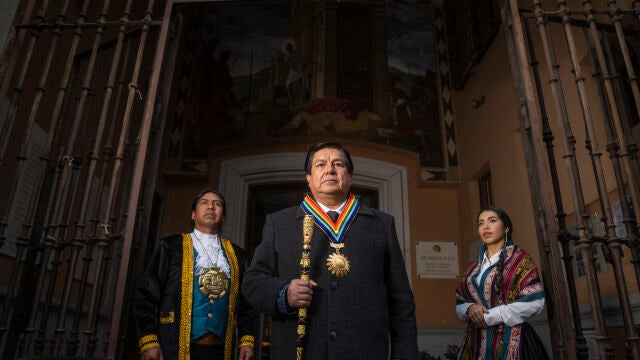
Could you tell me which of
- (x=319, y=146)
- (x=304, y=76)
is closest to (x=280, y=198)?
(x=304, y=76)

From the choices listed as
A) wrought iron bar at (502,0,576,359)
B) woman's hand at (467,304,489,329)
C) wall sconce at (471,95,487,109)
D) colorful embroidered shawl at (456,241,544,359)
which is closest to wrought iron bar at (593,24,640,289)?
wrought iron bar at (502,0,576,359)

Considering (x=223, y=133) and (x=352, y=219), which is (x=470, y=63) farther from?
(x=352, y=219)

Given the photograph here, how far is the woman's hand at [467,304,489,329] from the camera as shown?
2973 mm

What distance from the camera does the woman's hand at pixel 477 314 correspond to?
2.97 metres

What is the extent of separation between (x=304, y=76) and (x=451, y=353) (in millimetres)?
4386

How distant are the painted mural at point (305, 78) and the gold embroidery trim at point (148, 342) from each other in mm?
4697

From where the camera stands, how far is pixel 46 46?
158 inches

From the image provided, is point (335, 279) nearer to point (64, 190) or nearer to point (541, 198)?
point (541, 198)

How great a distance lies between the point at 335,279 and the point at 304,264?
163 mm

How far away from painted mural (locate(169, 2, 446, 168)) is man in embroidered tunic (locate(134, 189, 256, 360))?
167 inches

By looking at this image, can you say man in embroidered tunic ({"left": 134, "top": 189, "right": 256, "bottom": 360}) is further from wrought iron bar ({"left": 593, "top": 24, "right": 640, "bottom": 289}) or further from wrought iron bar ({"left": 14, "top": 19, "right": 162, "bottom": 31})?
wrought iron bar ({"left": 593, "top": 24, "right": 640, "bottom": 289})

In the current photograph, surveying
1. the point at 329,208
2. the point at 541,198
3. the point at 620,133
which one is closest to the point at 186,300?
the point at 329,208

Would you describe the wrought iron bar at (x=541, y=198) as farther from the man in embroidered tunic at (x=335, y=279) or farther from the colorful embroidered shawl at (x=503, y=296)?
the man in embroidered tunic at (x=335, y=279)

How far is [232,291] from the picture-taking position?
3.16 metres
